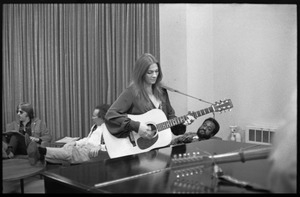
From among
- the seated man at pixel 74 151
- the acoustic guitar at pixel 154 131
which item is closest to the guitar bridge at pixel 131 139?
the acoustic guitar at pixel 154 131

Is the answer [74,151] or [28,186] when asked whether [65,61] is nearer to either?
[74,151]

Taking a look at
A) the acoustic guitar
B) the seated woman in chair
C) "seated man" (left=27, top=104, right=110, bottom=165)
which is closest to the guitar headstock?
the acoustic guitar

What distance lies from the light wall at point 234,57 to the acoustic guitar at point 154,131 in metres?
0.91

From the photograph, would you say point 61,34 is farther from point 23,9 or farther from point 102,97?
point 102,97

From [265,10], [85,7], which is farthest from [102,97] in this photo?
Result: [265,10]

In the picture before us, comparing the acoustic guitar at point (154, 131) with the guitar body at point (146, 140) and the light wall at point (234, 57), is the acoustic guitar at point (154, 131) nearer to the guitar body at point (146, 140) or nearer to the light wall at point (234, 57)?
the guitar body at point (146, 140)

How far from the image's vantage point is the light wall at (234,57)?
320 cm

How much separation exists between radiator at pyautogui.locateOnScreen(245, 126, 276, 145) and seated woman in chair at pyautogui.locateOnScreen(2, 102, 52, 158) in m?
1.71

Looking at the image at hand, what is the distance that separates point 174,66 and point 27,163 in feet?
5.35

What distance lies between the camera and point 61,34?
3971mm

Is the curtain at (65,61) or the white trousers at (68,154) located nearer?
the white trousers at (68,154)

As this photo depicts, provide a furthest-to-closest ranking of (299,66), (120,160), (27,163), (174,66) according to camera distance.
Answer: (174,66) < (27,163) < (299,66) < (120,160)

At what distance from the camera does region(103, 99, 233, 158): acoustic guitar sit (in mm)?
2441

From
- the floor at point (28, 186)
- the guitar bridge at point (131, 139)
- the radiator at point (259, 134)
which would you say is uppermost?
the guitar bridge at point (131, 139)
